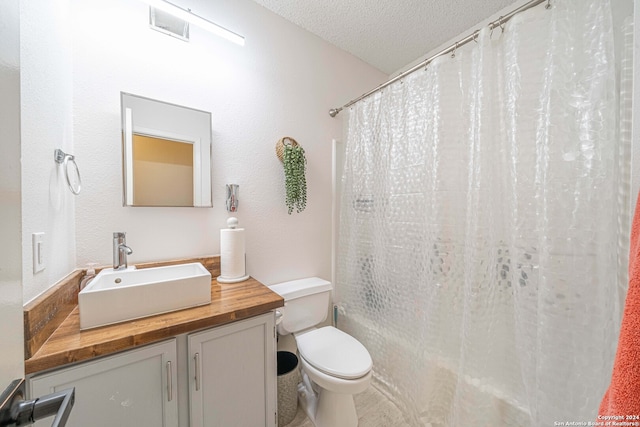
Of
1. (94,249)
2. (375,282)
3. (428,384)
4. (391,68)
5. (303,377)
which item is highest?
(391,68)

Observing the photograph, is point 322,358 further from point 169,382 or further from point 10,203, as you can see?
point 10,203

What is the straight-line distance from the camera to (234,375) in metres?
0.96

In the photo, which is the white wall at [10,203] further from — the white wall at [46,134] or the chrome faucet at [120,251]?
the chrome faucet at [120,251]

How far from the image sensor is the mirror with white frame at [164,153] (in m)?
1.16

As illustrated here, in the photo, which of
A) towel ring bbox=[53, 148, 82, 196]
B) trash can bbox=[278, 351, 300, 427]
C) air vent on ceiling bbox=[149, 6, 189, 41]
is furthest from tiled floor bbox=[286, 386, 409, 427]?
air vent on ceiling bbox=[149, 6, 189, 41]

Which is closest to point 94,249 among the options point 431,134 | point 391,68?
point 431,134

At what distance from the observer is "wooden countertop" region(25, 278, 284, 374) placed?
2.16 ft

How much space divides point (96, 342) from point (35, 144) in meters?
0.69

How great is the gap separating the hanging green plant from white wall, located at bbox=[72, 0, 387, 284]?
0.08 m

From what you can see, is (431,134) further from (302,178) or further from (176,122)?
(176,122)

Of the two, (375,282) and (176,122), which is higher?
(176,122)

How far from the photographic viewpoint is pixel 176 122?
1266 mm

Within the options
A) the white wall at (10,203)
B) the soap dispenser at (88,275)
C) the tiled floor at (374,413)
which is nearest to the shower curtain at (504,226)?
the tiled floor at (374,413)

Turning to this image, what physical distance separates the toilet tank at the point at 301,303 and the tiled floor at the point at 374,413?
491 mm
